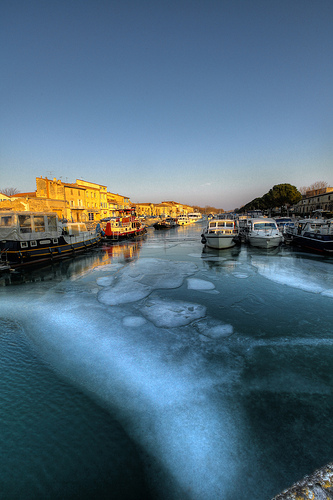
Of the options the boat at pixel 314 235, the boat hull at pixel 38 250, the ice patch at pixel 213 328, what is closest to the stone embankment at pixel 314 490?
the ice patch at pixel 213 328

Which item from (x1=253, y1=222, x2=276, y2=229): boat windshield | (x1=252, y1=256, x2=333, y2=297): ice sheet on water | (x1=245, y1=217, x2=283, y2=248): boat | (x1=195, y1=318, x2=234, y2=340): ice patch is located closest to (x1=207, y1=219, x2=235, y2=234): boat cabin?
(x1=245, y1=217, x2=283, y2=248): boat

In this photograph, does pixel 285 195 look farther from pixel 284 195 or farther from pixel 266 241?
pixel 266 241

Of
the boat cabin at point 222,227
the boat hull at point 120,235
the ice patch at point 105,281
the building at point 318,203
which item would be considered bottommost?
the ice patch at point 105,281

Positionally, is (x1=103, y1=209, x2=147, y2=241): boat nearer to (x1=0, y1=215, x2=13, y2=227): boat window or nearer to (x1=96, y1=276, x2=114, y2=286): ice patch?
(x1=0, y1=215, x2=13, y2=227): boat window

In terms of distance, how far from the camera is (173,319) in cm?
688

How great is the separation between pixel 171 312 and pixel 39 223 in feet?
49.0

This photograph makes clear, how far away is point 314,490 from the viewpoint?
2084 millimetres

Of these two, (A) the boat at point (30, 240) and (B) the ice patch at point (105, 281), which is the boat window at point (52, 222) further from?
(B) the ice patch at point (105, 281)

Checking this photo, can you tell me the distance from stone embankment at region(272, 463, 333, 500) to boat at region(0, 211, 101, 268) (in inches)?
661

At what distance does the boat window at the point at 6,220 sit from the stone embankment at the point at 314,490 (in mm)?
18975

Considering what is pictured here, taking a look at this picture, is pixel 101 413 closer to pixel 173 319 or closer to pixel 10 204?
pixel 173 319

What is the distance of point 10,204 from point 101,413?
145 feet

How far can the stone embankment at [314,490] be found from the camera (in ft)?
6.66

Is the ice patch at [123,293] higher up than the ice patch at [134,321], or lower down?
higher up
